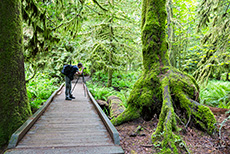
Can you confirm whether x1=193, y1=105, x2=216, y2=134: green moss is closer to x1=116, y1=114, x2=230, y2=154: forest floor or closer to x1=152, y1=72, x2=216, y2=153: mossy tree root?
x1=152, y1=72, x2=216, y2=153: mossy tree root

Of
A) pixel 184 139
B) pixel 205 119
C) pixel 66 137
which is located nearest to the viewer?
pixel 184 139

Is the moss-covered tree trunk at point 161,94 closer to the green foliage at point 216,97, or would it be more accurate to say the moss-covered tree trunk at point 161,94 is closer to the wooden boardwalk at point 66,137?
the wooden boardwalk at point 66,137

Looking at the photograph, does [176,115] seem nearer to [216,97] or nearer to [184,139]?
[184,139]

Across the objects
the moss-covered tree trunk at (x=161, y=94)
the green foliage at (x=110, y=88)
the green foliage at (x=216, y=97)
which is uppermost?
the moss-covered tree trunk at (x=161, y=94)

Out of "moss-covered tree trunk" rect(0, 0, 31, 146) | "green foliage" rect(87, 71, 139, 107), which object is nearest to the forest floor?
"moss-covered tree trunk" rect(0, 0, 31, 146)

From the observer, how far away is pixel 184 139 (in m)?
3.44

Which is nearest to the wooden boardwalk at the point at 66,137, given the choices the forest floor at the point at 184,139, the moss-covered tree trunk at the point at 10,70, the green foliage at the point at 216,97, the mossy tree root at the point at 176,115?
the forest floor at the point at 184,139

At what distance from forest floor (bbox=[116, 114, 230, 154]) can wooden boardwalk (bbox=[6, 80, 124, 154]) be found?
1.34 feet

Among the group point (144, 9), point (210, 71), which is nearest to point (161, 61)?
point (144, 9)

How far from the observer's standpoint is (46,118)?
16.8 ft

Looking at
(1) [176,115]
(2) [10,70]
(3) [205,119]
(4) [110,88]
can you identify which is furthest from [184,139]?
(4) [110,88]

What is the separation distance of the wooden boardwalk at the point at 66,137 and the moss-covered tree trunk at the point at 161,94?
859 millimetres

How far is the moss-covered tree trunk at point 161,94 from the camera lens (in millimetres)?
3473

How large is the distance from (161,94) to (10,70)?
4291 mm
